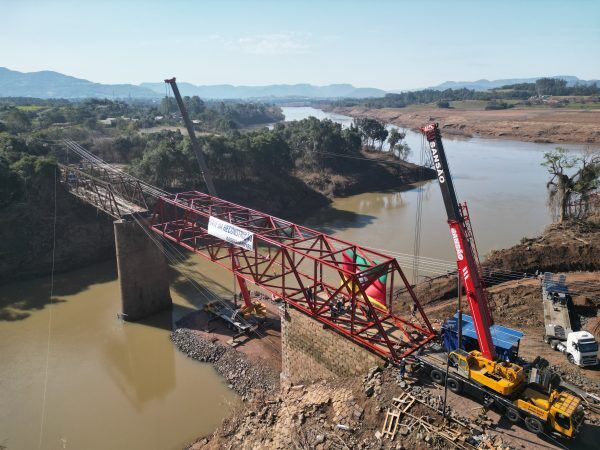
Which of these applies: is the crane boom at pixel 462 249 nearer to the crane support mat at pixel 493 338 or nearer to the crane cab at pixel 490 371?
the crane cab at pixel 490 371

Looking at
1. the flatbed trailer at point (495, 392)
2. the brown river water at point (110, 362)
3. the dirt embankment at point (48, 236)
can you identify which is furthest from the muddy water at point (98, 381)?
the flatbed trailer at point (495, 392)

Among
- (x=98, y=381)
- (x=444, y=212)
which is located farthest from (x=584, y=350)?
(x=444, y=212)

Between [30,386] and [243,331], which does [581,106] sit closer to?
[243,331]

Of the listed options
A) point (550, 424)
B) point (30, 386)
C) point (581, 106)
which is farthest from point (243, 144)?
point (581, 106)

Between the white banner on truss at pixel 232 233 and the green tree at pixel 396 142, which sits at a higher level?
the green tree at pixel 396 142

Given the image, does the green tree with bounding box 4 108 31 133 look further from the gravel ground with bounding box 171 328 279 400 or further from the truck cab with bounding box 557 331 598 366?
the truck cab with bounding box 557 331 598 366

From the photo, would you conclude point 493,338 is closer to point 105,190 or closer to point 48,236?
point 105,190

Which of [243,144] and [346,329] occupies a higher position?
[243,144]
